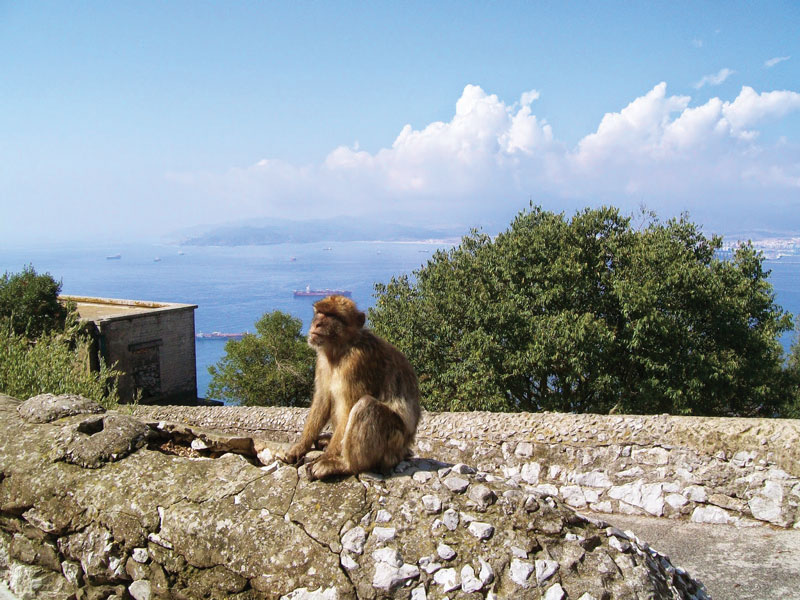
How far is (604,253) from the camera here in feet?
48.6

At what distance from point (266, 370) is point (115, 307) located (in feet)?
26.0

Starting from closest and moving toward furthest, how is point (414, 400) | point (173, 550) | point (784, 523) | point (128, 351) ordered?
point (173, 550) → point (414, 400) → point (784, 523) → point (128, 351)

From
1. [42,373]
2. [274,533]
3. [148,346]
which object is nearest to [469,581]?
[274,533]

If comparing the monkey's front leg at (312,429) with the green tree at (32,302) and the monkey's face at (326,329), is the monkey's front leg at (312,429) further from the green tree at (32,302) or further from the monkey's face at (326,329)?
the green tree at (32,302)

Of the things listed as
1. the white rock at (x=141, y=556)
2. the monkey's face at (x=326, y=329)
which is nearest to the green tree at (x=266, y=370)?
the monkey's face at (x=326, y=329)

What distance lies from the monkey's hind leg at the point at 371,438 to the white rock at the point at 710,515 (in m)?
4.21

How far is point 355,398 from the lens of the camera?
4.14 meters

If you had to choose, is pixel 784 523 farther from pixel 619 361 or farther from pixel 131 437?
pixel 619 361

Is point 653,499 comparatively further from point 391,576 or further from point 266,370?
point 266,370

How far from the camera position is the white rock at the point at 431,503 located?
139 inches

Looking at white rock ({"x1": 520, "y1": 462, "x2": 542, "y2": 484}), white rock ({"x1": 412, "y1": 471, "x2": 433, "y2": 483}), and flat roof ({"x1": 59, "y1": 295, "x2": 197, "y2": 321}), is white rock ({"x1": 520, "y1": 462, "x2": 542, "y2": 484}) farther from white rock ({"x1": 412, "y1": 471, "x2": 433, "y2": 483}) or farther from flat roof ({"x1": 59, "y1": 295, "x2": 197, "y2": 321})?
flat roof ({"x1": 59, "y1": 295, "x2": 197, "y2": 321})

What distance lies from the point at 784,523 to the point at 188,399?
22.7 meters

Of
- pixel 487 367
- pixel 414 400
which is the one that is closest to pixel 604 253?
pixel 487 367

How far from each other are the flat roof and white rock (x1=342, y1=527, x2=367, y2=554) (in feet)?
65.3
